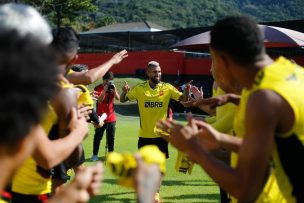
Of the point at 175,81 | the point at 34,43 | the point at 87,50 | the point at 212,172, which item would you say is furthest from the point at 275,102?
the point at 87,50

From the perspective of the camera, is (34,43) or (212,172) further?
(212,172)

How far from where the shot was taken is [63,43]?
3.35 m

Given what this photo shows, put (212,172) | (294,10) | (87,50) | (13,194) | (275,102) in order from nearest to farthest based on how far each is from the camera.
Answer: (275,102) < (212,172) < (13,194) < (87,50) < (294,10)

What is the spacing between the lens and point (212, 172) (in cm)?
252

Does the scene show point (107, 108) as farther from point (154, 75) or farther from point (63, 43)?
point (63, 43)

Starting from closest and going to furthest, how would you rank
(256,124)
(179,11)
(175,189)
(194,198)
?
(256,124) < (194,198) < (175,189) < (179,11)

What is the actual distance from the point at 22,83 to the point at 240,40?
143 centimetres

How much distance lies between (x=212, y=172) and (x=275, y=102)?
1.64 feet

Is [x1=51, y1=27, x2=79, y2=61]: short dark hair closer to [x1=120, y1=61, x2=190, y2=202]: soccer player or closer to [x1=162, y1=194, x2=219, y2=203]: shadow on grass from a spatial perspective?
[x1=162, y1=194, x2=219, y2=203]: shadow on grass

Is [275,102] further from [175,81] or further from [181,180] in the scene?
[175,81]

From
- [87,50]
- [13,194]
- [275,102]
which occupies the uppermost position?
[275,102]

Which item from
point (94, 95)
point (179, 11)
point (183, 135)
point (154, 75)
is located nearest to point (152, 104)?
point (154, 75)

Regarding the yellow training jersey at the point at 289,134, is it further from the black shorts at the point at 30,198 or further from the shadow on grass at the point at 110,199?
the shadow on grass at the point at 110,199

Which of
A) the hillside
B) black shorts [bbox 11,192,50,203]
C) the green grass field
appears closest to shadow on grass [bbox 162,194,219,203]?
the green grass field
